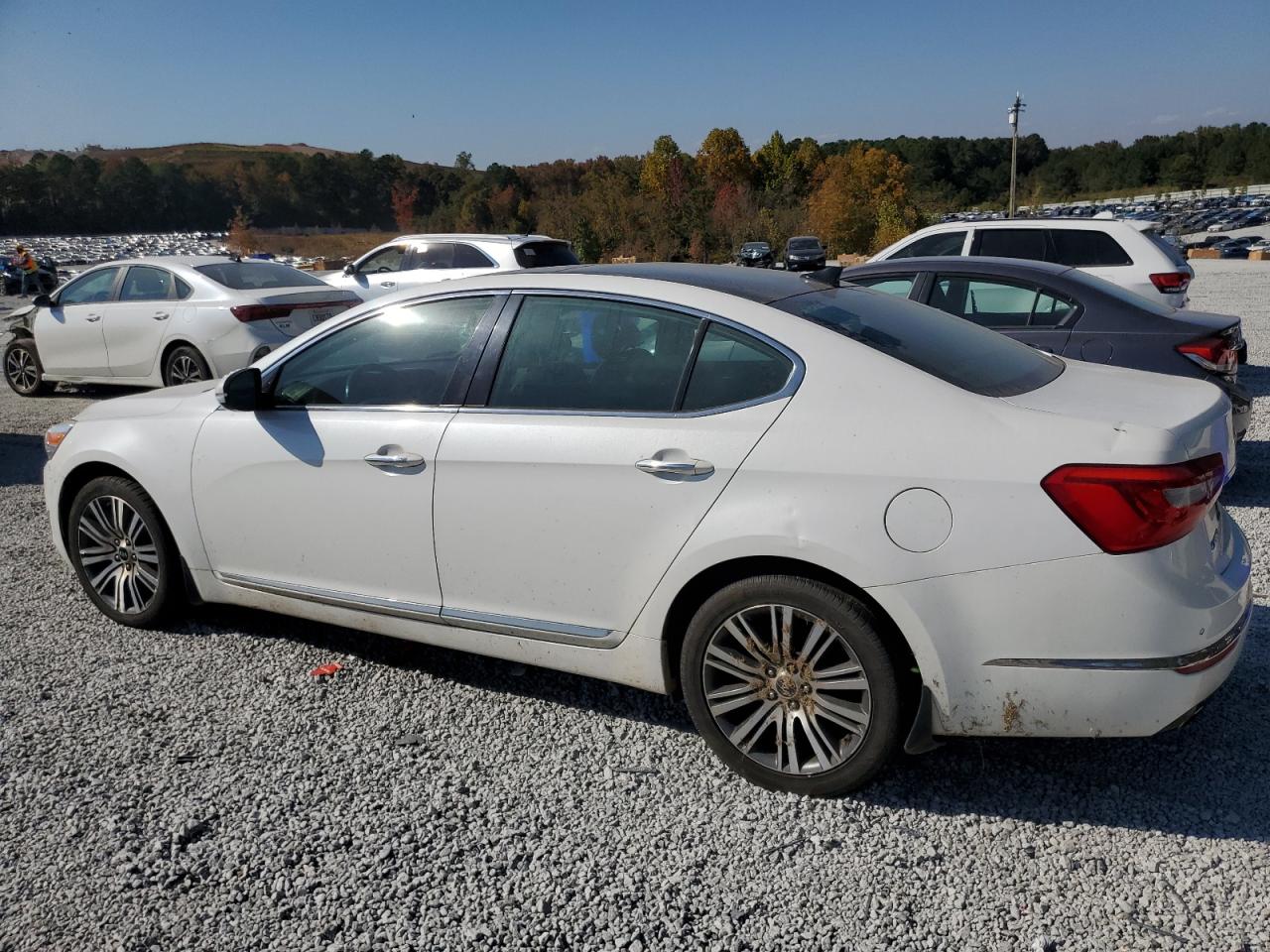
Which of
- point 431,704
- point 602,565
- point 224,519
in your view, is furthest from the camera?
point 224,519

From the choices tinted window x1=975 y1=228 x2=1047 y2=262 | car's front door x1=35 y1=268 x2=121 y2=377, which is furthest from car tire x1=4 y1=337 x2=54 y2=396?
tinted window x1=975 y1=228 x2=1047 y2=262

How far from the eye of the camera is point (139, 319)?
10.7m

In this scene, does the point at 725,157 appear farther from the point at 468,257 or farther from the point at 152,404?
the point at 152,404

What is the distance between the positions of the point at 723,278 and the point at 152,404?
2.71 meters

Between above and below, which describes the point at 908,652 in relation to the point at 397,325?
below

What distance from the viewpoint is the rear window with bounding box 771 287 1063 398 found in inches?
125

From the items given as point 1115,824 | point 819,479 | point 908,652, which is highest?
point 819,479

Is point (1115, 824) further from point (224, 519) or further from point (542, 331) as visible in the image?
point (224, 519)


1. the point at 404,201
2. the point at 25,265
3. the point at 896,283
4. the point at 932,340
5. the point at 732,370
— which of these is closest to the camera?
the point at 732,370

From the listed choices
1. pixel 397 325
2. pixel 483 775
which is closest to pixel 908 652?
pixel 483 775

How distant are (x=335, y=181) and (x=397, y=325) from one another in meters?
134

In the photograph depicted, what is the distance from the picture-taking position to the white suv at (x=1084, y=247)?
9.73m

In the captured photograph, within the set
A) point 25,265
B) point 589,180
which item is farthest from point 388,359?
point 589,180

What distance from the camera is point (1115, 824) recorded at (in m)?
3.00
